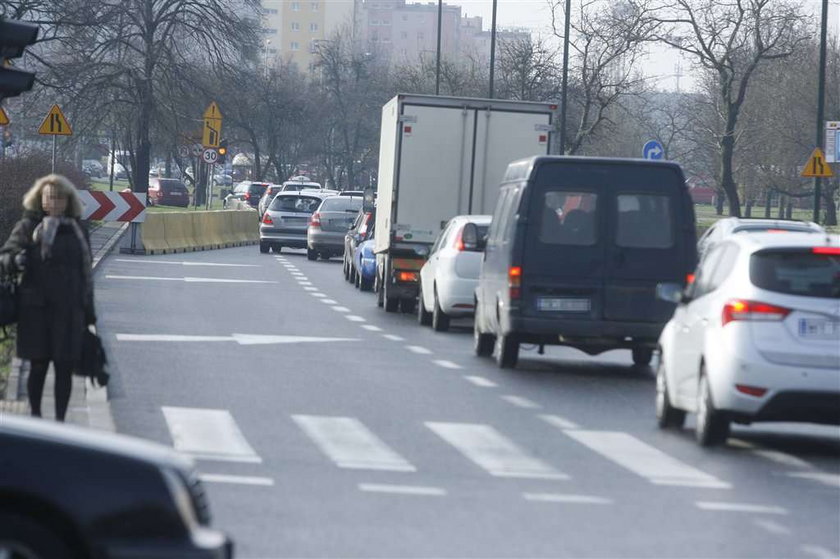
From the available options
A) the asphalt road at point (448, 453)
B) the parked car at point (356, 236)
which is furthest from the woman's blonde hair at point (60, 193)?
the parked car at point (356, 236)

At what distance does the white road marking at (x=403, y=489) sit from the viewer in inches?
404

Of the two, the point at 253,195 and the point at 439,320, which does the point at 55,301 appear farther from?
the point at 253,195

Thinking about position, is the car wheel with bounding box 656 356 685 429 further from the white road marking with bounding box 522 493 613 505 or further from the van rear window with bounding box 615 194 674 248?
the van rear window with bounding box 615 194 674 248

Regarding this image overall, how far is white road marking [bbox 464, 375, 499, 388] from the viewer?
16797 mm

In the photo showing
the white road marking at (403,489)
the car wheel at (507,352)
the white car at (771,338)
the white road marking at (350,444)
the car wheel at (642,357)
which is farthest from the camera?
the car wheel at (642,357)

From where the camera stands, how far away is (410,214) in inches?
1023

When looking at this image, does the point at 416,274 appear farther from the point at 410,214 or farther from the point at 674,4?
the point at 674,4

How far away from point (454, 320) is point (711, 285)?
1406cm

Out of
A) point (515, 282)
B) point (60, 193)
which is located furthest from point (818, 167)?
point (60, 193)

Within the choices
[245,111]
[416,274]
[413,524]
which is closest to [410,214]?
[416,274]

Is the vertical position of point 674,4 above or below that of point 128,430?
above

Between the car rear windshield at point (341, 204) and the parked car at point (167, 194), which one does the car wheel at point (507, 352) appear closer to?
the car rear windshield at point (341, 204)

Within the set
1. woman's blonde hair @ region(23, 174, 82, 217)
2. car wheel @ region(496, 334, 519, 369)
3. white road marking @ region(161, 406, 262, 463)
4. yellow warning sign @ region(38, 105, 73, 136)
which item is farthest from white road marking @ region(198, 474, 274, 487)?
yellow warning sign @ region(38, 105, 73, 136)

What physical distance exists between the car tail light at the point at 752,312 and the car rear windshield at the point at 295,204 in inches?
1432
